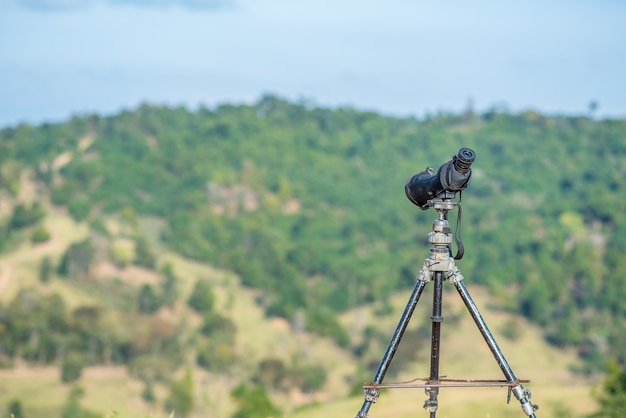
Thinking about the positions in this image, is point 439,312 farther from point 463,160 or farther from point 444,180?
point 463,160

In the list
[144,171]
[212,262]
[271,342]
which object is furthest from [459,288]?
[144,171]

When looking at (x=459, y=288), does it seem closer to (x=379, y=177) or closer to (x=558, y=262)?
(x=558, y=262)

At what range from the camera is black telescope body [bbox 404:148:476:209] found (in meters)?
4.68

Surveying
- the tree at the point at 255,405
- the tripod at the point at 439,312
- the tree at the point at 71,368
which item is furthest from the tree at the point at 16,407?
the tripod at the point at 439,312

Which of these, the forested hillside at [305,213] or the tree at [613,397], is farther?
the forested hillside at [305,213]

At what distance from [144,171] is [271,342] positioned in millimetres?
24010

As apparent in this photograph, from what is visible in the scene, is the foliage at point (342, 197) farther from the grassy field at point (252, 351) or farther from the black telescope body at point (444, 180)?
the black telescope body at point (444, 180)

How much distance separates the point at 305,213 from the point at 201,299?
19313mm

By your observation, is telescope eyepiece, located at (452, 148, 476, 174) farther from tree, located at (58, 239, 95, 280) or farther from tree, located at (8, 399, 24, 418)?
tree, located at (58, 239, 95, 280)

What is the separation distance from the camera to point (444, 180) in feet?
15.5

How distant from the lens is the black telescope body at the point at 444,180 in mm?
4676

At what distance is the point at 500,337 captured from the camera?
49.2 meters

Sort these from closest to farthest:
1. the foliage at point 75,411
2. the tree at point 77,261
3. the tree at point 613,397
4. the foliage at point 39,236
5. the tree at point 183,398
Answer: the tree at point 613,397, the foliage at point 75,411, the tree at point 183,398, the tree at point 77,261, the foliage at point 39,236

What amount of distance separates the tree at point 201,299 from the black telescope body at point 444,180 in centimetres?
4528
